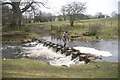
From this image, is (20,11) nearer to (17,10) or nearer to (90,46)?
(17,10)

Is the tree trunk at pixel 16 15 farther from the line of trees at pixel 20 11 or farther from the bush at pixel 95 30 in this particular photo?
the bush at pixel 95 30

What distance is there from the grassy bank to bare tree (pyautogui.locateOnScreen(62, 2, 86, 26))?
4882cm

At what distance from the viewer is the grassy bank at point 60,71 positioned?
50.5 ft

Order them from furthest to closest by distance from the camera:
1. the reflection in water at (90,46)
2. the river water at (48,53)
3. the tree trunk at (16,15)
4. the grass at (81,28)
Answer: the grass at (81,28), the tree trunk at (16,15), the reflection in water at (90,46), the river water at (48,53)

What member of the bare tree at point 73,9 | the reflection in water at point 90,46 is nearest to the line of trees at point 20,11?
the bare tree at point 73,9

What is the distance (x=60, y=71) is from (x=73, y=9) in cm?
5174

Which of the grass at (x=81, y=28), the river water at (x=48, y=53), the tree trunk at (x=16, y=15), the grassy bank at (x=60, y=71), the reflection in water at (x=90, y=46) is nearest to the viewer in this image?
the grassy bank at (x=60, y=71)

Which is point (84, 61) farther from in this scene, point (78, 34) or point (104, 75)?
point (78, 34)

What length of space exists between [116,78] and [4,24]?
46133 mm

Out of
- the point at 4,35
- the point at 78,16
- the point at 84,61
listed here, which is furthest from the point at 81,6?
the point at 84,61

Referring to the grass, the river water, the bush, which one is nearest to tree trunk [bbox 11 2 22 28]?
the grass

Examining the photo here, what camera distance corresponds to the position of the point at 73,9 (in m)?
68.2

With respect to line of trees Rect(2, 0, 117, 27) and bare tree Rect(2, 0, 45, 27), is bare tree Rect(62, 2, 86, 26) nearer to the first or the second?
line of trees Rect(2, 0, 117, 27)

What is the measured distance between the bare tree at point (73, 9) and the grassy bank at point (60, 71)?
4882 cm
